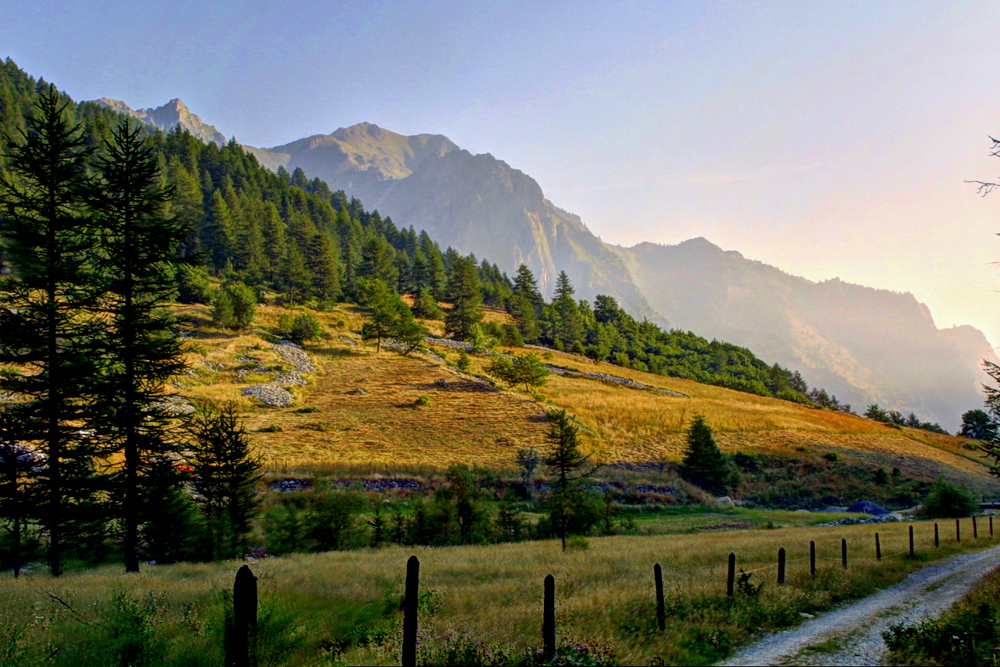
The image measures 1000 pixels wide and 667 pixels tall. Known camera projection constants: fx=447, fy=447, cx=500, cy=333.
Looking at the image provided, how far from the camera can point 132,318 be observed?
1481 cm

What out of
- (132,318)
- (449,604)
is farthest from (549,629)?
(132,318)

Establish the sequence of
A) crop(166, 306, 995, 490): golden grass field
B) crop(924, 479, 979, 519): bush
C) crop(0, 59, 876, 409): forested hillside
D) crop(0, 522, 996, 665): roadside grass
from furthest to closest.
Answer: crop(0, 59, 876, 409): forested hillside < crop(166, 306, 995, 490): golden grass field < crop(924, 479, 979, 519): bush < crop(0, 522, 996, 665): roadside grass

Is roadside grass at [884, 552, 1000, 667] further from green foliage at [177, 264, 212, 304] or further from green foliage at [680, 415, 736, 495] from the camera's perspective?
green foliage at [177, 264, 212, 304]

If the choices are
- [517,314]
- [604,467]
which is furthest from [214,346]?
[517,314]

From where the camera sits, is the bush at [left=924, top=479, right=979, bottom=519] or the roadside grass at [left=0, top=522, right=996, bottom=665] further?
the bush at [left=924, top=479, right=979, bottom=519]

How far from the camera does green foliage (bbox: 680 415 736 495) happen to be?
40.2 metres

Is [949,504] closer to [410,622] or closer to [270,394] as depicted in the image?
[410,622]

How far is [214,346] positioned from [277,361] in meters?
7.39

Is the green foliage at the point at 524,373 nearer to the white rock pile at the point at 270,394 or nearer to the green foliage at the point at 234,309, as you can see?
the white rock pile at the point at 270,394

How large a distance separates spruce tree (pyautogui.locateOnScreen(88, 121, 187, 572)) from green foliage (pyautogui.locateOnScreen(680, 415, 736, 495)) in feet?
130

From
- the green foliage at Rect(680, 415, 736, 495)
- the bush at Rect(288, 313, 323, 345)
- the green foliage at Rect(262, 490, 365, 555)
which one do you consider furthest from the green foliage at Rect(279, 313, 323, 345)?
the green foliage at Rect(680, 415, 736, 495)

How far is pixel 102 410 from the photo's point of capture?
14641mm

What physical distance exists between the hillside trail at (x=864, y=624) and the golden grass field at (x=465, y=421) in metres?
26.9

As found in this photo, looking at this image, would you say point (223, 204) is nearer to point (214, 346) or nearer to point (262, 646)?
point (214, 346)
